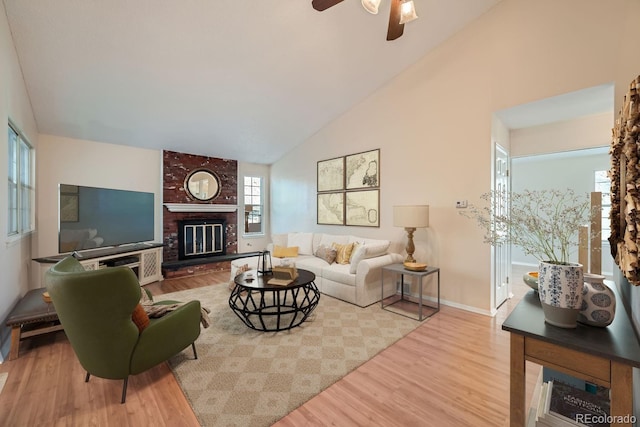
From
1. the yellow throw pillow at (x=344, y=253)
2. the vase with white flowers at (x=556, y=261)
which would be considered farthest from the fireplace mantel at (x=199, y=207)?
the vase with white flowers at (x=556, y=261)

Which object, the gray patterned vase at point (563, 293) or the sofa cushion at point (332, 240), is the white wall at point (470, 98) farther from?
the gray patterned vase at point (563, 293)

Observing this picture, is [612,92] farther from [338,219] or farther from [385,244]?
[338,219]

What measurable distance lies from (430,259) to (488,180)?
1289 mm

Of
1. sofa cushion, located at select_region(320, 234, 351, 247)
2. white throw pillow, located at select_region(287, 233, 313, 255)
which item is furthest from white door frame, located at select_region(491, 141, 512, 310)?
white throw pillow, located at select_region(287, 233, 313, 255)

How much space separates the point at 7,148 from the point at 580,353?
14.8 ft

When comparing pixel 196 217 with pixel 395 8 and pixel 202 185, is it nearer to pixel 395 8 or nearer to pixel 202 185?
pixel 202 185

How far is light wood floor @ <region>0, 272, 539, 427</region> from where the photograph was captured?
1696 mm

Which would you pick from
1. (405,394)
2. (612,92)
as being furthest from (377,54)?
(405,394)

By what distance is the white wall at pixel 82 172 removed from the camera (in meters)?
4.13

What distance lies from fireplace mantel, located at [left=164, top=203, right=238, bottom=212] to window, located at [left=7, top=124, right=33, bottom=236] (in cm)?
191

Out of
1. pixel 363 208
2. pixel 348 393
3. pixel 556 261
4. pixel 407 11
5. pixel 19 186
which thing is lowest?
pixel 348 393

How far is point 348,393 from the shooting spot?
76.0 inches

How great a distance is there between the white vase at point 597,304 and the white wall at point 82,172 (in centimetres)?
576

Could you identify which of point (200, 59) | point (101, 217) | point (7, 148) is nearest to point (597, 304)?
point (200, 59)
